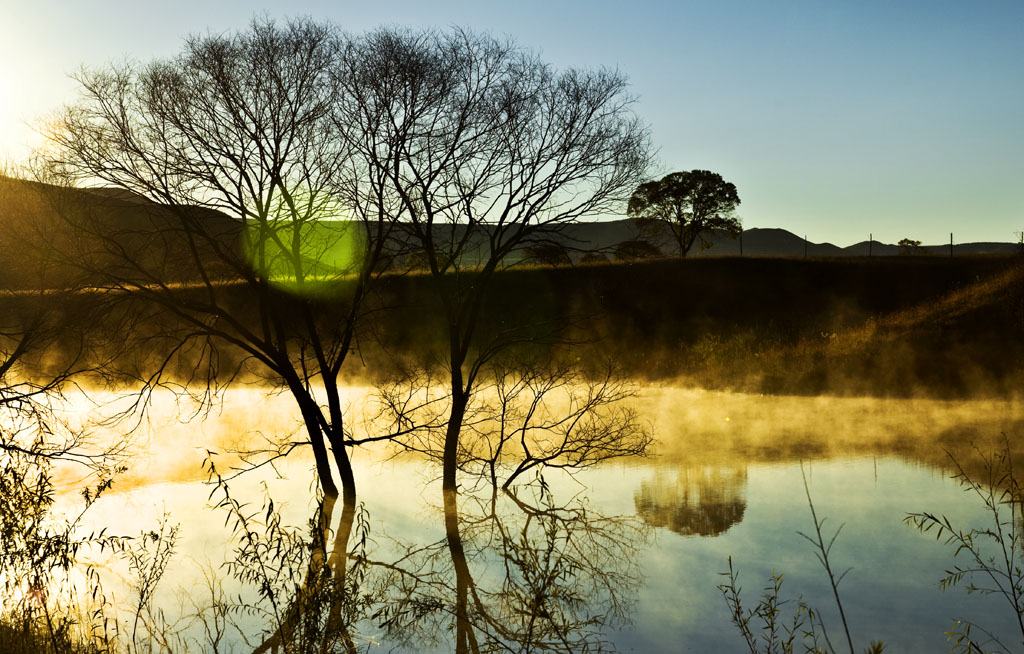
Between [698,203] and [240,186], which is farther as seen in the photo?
[698,203]

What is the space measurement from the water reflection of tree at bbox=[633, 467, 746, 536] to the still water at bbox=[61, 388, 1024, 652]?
6cm

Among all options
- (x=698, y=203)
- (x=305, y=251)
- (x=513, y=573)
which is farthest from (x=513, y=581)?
(x=698, y=203)

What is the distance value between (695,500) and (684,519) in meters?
1.50

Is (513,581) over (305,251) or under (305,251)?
under

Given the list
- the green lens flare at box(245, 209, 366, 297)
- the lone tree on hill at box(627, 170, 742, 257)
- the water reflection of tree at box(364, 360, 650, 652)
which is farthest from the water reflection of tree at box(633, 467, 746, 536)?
the lone tree on hill at box(627, 170, 742, 257)

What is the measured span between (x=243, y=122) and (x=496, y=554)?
9072mm

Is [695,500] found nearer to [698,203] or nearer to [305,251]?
[305,251]

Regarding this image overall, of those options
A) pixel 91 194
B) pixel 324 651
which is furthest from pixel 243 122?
pixel 324 651

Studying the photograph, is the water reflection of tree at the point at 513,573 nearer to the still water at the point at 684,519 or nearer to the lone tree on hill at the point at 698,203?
the still water at the point at 684,519

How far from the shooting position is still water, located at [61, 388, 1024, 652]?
37.6 ft

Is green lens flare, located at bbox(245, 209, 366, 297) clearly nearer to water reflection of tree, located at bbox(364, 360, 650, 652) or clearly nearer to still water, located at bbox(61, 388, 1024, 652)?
water reflection of tree, located at bbox(364, 360, 650, 652)

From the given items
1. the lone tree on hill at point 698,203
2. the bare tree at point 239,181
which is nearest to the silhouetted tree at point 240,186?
the bare tree at point 239,181

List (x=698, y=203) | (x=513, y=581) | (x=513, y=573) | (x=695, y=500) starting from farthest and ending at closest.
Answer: (x=698, y=203), (x=695, y=500), (x=513, y=573), (x=513, y=581)

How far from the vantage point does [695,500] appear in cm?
1828
